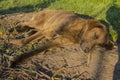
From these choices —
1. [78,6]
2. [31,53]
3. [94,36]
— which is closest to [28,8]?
[78,6]

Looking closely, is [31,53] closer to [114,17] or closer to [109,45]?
[109,45]

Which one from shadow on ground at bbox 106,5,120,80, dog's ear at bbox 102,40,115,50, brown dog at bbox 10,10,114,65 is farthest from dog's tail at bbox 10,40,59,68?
shadow on ground at bbox 106,5,120,80

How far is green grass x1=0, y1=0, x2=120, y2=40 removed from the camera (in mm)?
8812

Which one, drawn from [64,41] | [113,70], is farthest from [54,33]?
[113,70]

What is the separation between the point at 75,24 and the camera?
6844 millimetres

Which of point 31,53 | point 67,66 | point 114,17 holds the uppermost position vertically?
point 31,53

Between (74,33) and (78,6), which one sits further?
(78,6)

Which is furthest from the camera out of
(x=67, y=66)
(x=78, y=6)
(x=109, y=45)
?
(x=78, y=6)

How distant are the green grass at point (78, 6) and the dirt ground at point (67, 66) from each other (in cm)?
226

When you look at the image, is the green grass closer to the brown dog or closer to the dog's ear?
the brown dog

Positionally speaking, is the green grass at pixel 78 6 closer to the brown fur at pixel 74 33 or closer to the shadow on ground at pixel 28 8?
the shadow on ground at pixel 28 8

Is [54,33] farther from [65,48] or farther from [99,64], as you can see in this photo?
[99,64]

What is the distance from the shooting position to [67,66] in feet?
18.7

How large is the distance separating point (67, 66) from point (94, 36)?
3.32ft
